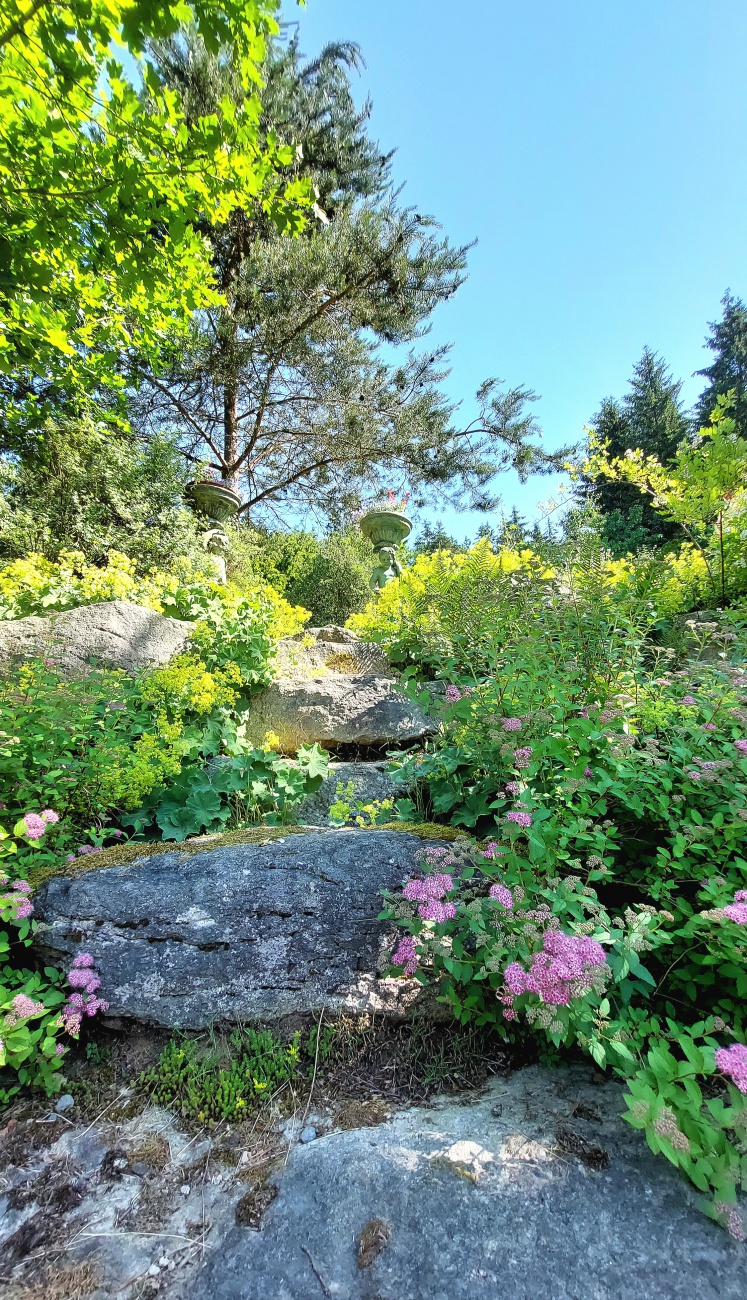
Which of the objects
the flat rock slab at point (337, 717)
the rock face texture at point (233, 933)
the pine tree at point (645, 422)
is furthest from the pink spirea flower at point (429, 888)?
the pine tree at point (645, 422)

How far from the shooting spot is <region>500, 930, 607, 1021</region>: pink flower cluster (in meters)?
1.09

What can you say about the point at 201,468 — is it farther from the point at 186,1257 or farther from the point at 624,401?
the point at 624,401

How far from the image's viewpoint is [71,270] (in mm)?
3178

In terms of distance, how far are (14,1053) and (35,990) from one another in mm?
181

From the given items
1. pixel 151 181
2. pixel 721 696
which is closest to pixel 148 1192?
pixel 721 696

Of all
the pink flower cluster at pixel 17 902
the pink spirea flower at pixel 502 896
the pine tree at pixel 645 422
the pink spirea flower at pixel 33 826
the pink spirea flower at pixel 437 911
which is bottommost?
the pink flower cluster at pixel 17 902

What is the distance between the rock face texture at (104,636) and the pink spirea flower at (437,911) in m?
2.64

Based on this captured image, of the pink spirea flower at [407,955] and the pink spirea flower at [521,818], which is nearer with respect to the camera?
the pink spirea flower at [521,818]

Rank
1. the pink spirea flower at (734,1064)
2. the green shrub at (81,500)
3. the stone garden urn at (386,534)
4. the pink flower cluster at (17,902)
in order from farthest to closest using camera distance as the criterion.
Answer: the stone garden urn at (386,534) → the green shrub at (81,500) → the pink flower cluster at (17,902) → the pink spirea flower at (734,1064)

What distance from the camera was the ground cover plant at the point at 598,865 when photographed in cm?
109

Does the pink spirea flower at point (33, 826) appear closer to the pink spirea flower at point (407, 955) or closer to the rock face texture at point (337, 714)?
the pink spirea flower at point (407, 955)

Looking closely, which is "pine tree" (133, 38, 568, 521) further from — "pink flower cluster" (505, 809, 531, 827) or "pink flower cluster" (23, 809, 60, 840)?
"pink flower cluster" (505, 809, 531, 827)

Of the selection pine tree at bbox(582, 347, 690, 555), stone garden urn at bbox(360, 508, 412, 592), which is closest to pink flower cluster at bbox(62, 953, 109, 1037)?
stone garden urn at bbox(360, 508, 412, 592)

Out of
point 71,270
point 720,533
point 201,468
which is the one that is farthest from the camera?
point 201,468
